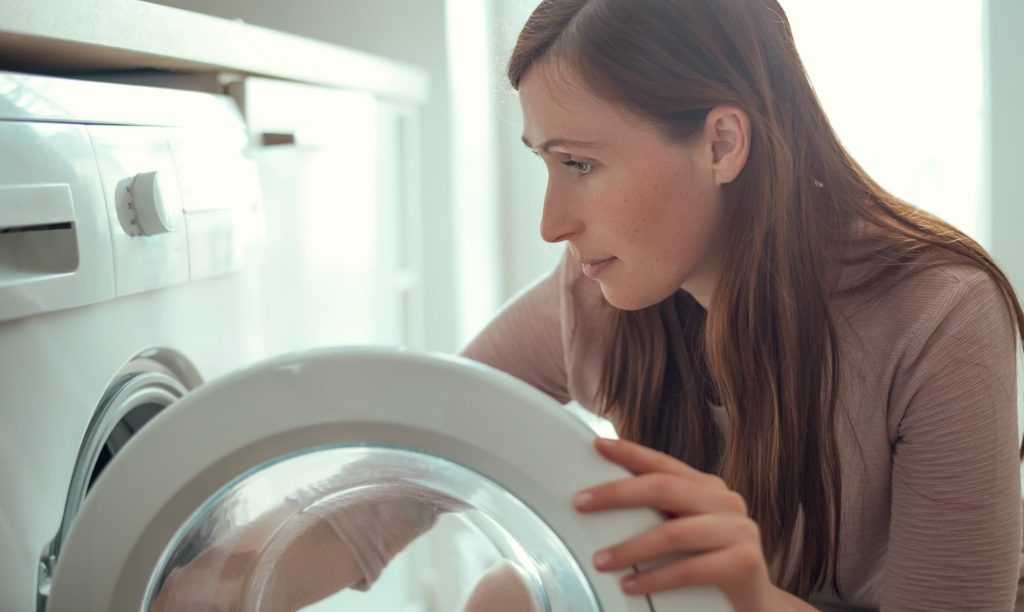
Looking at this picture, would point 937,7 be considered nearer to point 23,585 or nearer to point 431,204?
point 431,204

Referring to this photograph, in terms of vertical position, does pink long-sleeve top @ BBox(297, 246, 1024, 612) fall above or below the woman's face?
below

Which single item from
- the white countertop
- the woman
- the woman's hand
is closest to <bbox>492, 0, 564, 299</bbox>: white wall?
the white countertop

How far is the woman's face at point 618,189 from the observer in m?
0.91

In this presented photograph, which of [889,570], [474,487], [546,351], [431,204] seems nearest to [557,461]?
[474,487]

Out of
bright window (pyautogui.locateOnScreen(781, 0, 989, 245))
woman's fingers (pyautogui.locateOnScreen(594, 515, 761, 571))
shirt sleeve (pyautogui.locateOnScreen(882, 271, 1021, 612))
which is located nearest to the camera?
woman's fingers (pyautogui.locateOnScreen(594, 515, 761, 571))

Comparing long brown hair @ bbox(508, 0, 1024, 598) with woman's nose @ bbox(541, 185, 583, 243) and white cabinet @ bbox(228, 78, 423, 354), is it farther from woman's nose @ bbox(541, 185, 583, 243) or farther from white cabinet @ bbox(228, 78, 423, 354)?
white cabinet @ bbox(228, 78, 423, 354)

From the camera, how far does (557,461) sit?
61cm

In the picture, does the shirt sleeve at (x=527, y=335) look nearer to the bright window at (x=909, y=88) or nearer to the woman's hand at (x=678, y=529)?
the woman's hand at (x=678, y=529)

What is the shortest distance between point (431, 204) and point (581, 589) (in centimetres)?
175

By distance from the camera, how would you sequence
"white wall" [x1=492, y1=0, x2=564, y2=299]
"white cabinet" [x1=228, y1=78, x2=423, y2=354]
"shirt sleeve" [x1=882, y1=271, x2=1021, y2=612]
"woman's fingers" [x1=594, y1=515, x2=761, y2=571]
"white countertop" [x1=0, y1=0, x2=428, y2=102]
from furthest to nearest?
"white wall" [x1=492, y1=0, x2=564, y2=299] < "white cabinet" [x1=228, y1=78, x2=423, y2=354] < "shirt sleeve" [x1=882, y1=271, x2=1021, y2=612] < "white countertop" [x1=0, y1=0, x2=428, y2=102] < "woman's fingers" [x1=594, y1=515, x2=761, y2=571]

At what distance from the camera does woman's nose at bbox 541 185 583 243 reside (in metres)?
0.93

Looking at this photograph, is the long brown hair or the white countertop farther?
the long brown hair

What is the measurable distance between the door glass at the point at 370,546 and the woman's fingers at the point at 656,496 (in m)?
0.07

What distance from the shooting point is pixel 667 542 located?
60 centimetres
